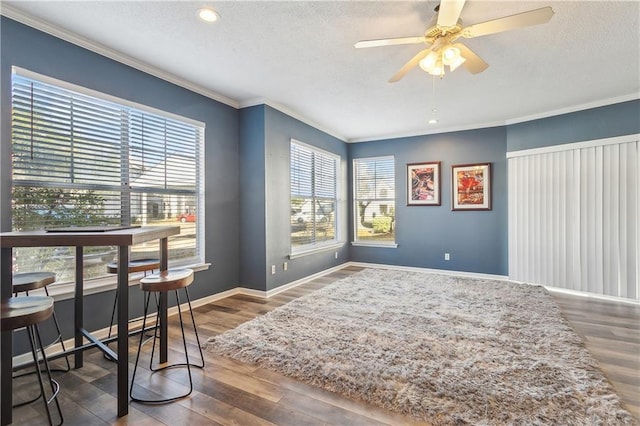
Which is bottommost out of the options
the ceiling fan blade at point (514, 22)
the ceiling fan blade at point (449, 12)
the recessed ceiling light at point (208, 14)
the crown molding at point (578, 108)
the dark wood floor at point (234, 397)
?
the dark wood floor at point (234, 397)

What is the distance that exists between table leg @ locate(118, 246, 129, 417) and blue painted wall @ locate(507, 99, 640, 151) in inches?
214

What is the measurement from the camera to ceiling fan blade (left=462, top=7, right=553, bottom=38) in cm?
176

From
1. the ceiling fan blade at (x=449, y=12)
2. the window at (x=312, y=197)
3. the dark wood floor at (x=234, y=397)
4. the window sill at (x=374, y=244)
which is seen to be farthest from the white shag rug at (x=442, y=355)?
the ceiling fan blade at (x=449, y=12)

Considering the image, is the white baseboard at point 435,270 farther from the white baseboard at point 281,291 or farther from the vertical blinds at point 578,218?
the vertical blinds at point 578,218

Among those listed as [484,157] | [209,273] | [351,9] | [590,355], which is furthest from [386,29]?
[484,157]

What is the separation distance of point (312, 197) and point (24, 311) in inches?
163

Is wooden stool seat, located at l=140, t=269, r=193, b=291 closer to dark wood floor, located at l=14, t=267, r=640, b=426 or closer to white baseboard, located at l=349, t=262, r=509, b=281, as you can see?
dark wood floor, located at l=14, t=267, r=640, b=426

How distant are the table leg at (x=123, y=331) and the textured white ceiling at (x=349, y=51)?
184cm

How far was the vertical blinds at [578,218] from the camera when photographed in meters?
3.89

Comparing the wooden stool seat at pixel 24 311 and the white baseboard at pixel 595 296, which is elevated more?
the wooden stool seat at pixel 24 311

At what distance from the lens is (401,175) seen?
19.3 feet

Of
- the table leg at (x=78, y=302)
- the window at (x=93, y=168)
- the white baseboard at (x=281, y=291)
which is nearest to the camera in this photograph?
the table leg at (x=78, y=302)

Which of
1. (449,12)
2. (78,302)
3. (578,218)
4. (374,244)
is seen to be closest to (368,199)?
(374,244)

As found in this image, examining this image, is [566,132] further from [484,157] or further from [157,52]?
[157,52]
